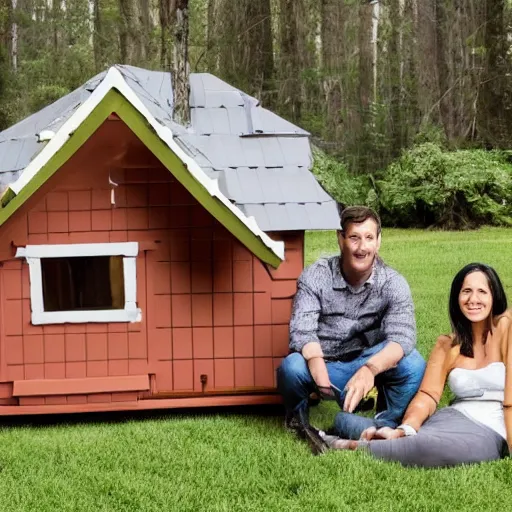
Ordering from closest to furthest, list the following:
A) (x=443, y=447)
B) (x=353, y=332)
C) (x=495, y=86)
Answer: (x=443, y=447), (x=353, y=332), (x=495, y=86)

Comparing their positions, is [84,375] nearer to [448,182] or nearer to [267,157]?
[267,157]

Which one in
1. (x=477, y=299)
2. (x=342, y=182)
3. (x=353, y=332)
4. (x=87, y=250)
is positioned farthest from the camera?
(x=342, y=182)

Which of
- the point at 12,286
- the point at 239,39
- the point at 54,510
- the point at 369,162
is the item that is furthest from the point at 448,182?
the point at 54,510

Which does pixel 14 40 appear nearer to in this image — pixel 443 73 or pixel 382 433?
pixel 443 73

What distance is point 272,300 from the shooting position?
5.29 m

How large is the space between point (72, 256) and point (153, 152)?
874mm

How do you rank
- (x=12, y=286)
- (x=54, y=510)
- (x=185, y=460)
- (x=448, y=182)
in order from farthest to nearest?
(x=448, y=182) < (x=12, y=286) < (x=185, y=460) < (x=54, y=510)

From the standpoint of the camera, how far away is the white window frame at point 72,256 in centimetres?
508

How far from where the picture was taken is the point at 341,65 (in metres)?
25.9

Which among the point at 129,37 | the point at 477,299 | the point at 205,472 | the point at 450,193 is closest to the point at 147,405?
the point at 205,472

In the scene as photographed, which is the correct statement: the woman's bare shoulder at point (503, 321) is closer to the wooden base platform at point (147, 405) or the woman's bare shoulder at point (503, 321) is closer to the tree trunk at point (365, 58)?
the wooden base platform at point (147, 405)

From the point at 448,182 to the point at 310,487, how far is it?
14783 millimetres

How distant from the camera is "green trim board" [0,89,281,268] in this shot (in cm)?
459

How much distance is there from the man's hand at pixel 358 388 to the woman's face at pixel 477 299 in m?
0.63
